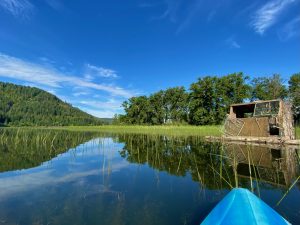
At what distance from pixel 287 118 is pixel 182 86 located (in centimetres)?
5176

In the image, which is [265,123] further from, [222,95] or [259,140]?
[222,95]

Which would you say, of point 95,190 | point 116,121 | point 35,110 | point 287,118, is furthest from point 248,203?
point 35,110

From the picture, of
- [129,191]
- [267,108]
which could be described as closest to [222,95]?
[267,108]

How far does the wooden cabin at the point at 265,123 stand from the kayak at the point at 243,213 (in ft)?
58.9

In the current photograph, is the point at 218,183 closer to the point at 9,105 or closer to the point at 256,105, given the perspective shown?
the point at 256,105

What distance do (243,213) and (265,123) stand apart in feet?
66.8

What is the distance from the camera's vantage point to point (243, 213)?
334 centimetres

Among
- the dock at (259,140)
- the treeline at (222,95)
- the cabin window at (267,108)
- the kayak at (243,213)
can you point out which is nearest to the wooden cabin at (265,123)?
the cabin window at (267,108)

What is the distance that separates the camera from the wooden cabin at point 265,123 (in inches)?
800

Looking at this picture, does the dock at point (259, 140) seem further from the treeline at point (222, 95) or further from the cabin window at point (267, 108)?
the treeline at point (222, 95)

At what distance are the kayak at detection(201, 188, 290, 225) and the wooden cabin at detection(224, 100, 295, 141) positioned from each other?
17964mm

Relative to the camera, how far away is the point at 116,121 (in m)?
87.4

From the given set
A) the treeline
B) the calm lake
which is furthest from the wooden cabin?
the treeline

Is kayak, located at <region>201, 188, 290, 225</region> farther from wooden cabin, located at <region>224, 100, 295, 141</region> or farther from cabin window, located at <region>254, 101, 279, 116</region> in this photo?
cabin window, located at <region>254, 101, 279, 116</region>
